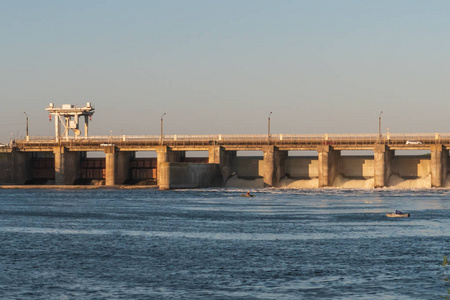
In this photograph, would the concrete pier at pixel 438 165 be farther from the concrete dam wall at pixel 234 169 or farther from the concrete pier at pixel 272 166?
the concrete pier at pixel 272 166

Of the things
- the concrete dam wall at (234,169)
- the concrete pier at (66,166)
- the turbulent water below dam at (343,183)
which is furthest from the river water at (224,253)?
the concrete pier at (66,166)

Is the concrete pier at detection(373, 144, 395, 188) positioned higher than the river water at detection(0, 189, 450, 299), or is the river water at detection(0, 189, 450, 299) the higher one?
the concrete pier at detection(373, 144, 395, 188)

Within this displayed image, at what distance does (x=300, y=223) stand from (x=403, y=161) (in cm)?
8107

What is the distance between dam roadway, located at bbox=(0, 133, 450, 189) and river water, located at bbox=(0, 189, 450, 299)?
48.7 metres

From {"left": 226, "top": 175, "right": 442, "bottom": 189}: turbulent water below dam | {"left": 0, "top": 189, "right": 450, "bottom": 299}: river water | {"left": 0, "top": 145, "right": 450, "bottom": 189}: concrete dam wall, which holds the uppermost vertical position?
{"left": 0, "top": 145, "right": 450, "bottom": 189}: concrete dam wall

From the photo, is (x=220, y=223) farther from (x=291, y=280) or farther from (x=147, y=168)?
(x=147, y=168)

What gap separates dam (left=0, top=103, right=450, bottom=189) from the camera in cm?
13975

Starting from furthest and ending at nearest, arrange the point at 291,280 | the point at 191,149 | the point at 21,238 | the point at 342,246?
the point at 191,149
the point at 21,238
the point at 342,246
the point at 291,280

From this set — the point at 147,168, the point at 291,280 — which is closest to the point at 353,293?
the point at 291,280

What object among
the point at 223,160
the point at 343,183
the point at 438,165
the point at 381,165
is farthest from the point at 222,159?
the point at 438,165

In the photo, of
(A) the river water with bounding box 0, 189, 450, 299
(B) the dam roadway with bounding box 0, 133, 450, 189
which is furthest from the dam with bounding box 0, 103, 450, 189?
(A) the river water with bounding box 0, 189, 450, 299

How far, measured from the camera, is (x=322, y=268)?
42750 mm

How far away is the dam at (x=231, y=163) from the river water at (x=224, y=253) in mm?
49228

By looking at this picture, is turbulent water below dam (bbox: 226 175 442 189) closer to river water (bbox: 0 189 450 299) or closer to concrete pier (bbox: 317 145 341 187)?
concrete pier (bbox: 317 145 341 187)
